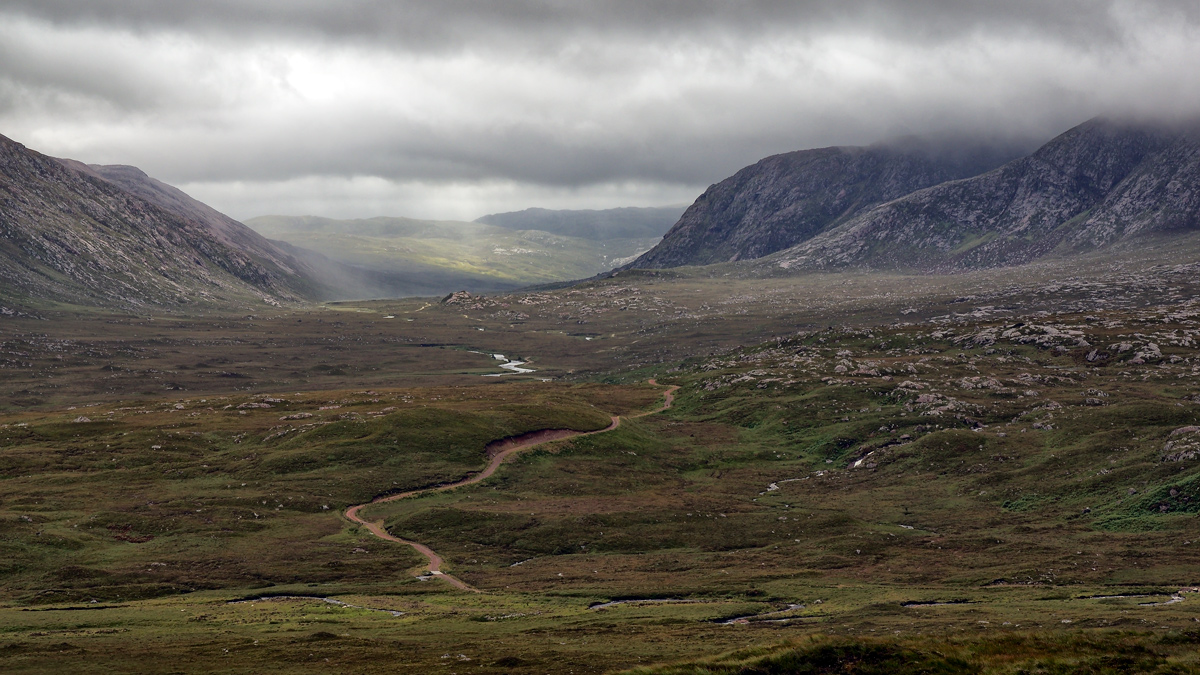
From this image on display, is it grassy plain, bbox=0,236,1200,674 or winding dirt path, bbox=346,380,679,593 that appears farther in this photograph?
winding dirt path, bbox=346,380,679,593

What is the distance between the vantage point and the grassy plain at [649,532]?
5381 cm

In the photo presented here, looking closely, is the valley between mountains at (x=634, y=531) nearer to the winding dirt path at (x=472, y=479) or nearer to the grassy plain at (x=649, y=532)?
the grassy plain at (x=649, y=532)

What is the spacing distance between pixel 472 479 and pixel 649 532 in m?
39.0

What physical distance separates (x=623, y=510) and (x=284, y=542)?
42.5 metres

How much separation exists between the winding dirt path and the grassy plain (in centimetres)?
193

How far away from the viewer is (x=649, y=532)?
336 feet

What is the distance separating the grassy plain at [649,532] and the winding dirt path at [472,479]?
6.34 ft

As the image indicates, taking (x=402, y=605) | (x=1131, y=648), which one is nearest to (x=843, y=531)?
(x=402, y=605)

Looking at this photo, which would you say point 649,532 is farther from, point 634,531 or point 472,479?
point 472,479

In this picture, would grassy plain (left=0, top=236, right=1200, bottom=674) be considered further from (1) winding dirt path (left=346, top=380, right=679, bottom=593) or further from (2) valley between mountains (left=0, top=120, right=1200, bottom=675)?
(1) winding dirt path (left=346, top=380, right=679, bottom=593)

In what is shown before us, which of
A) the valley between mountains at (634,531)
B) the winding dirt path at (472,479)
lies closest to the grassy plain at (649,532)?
the valley between mountains at (634,531)

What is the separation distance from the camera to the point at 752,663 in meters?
41.0

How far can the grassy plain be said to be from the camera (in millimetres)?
53812

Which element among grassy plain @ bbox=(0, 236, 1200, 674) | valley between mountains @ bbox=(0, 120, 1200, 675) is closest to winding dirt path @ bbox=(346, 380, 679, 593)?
valley between mountains @ bbox=(0, 120, 1200, 675)
